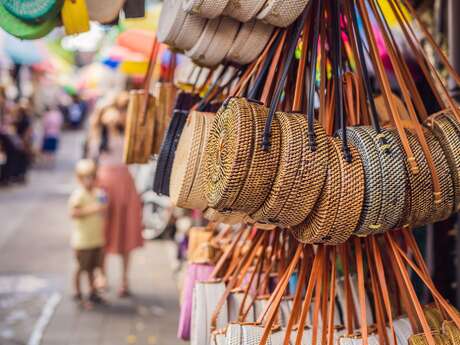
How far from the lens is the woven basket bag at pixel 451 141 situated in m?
1.47

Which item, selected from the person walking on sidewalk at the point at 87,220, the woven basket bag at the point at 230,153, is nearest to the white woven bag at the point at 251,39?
the woven basket bag at the point at 230,153

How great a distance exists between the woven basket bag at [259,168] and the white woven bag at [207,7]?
31 centimetres

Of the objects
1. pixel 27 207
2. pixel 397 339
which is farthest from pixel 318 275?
pixel 27 207

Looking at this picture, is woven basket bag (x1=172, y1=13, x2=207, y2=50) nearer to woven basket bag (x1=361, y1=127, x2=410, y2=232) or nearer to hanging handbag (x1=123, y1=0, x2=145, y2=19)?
hanging handbag (x1=123, y1=0, x2=145, y2=19)

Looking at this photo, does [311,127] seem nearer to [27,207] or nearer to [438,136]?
[438,136]

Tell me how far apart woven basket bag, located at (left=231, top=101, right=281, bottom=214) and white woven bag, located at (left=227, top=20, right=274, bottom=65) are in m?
0.38

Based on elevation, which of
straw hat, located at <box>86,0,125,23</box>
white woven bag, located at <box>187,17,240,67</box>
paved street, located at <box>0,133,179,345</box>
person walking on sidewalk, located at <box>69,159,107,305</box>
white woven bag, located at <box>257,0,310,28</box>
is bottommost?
paved street, located at <box>0,133,179,345</box>

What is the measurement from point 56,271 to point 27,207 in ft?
14.0

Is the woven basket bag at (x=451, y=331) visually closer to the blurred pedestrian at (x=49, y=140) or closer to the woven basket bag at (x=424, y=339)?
the woven basket bag at (x=424, y=339)

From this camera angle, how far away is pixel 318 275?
162 centimetres

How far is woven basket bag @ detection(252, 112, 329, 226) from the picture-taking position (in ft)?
4.48

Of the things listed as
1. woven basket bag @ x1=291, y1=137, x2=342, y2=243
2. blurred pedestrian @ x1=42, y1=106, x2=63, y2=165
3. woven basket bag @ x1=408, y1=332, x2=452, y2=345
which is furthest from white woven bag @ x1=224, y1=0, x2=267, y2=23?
blurred pedestrian @ x1=42, y1=106, x2=63, y2=165

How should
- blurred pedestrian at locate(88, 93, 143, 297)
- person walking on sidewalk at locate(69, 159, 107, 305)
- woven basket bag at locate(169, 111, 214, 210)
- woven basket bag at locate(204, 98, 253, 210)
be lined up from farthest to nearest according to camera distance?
1. blurred pedestrian at locate(88, 93, 143, 297)
2. person walking on sidewalk at locate(69, 159, 107, 305)
3. woven basket bag at locate(169, 111, 214, 210)
4. woven basket bag at locate(204, 98, 253, 210)

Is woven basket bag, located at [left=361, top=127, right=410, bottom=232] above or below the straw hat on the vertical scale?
below
